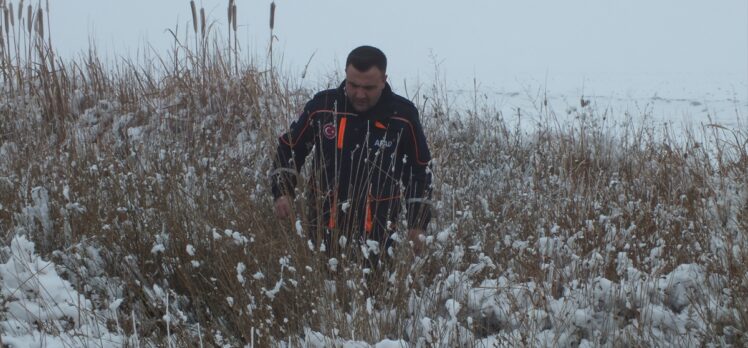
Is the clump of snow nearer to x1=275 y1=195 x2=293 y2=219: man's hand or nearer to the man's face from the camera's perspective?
x1=275 y1=195 x2=293 y2=219: man's hand

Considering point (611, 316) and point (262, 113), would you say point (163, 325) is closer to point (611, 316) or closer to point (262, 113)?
point (611, 316)

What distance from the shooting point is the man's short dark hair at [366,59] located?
348cm

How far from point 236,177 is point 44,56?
12.9ft

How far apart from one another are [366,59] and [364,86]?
0.12 metres

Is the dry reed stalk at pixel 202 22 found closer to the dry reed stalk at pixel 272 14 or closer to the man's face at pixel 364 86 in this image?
the dry reed stalk at pixel 272 14

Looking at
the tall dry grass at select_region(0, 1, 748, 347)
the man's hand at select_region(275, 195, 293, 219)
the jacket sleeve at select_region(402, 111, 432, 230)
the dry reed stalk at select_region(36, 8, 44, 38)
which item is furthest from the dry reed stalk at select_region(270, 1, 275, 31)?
the man's hand at select_region(275, 195, 293, 219)

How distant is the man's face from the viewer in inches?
138

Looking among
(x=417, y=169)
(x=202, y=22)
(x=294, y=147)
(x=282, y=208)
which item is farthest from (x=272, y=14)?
(x=282, y=208)

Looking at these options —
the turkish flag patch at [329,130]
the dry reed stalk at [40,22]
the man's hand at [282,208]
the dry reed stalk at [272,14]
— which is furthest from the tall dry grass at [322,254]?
the dry reed stalk at [40,22]

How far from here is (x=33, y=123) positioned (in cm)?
669

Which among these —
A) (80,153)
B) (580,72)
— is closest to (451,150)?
(80,153)

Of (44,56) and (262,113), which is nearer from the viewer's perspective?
(262,113)

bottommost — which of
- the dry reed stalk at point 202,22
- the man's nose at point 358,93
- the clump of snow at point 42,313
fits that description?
the clump of snow at point 42,313

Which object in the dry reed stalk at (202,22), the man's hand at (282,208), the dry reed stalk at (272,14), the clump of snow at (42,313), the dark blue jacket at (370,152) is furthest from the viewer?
the dry reed stalk at (202,22)
